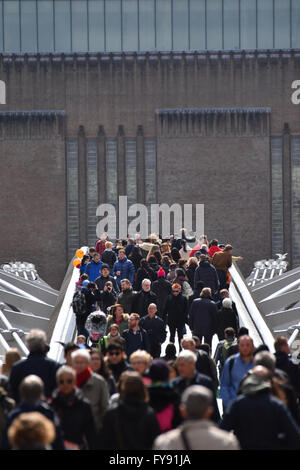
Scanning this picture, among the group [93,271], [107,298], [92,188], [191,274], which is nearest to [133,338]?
[107,298]

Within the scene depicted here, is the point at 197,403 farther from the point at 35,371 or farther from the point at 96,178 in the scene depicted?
the point at 96,178

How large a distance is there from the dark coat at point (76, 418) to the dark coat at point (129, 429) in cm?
42

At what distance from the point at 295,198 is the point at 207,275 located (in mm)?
25895

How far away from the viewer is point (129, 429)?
707cm

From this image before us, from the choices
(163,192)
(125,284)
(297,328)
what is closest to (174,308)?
(125,284)

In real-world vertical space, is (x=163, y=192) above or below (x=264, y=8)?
below

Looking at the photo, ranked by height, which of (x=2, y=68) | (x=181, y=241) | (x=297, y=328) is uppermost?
(x=2, y=68)

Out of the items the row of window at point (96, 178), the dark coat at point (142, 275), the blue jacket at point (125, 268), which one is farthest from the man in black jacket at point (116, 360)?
the row of window at point (96, 178)

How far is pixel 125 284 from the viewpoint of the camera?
14781 millimetres

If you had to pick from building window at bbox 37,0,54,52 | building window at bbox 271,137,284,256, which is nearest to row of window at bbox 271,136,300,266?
building window at bbox 271,137,284,256

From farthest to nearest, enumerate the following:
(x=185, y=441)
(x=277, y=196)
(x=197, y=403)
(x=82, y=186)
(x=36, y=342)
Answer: (x=82, y=186) < (x=277, y=196) < (x=36, y=342) < (x=197, y=403) < (x=185, y=441)

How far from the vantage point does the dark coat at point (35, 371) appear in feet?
28.3

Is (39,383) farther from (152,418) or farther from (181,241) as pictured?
(181,241)
